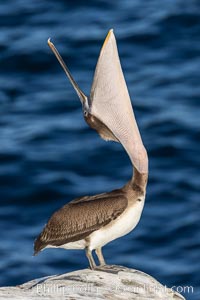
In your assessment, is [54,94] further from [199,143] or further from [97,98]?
[97,98]

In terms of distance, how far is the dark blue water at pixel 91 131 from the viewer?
1712cm

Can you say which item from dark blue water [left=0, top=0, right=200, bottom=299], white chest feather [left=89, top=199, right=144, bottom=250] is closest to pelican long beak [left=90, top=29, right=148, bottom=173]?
white chest feather [left=89, top=199, right=144, bottom=250]

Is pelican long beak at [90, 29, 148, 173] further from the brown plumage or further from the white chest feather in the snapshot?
the brown plumage

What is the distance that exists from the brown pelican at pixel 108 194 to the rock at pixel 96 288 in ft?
0.88

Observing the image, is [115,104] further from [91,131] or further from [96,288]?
[91,131]

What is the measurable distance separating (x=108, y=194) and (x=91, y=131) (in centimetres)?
898

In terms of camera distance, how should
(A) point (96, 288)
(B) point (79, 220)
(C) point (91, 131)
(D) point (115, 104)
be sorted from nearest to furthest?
(A) point (96, 288)
(D) point (115, 104)
(B) point (79, 220)
(C) point (91, 131)

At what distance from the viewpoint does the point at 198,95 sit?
2078 centimetres

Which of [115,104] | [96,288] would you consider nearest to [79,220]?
[96,288]

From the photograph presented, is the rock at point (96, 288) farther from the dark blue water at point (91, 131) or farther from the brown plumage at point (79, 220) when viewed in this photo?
the dark blue water at point (91, 131)

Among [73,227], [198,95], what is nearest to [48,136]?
[198,95]

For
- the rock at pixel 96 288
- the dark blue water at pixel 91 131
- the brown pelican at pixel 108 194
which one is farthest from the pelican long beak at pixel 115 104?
the dark blue water at pixel 91 131

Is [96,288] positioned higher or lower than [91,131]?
lower

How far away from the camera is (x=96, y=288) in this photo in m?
10.4
